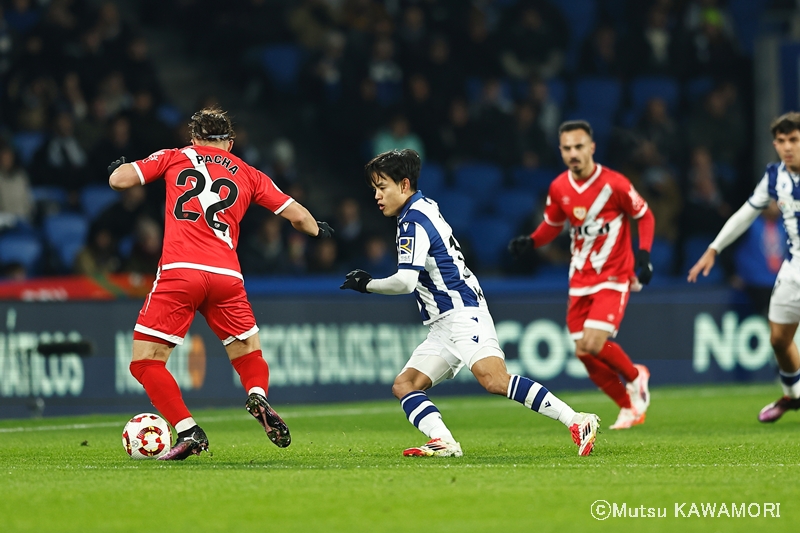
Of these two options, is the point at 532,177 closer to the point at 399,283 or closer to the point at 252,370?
the point at 252,370

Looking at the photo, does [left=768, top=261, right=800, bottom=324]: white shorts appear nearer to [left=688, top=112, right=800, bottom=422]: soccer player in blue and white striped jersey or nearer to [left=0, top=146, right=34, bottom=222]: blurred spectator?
[left=688, top=112, right=800, bottom=422]: soccer player in blue and white striped jersey

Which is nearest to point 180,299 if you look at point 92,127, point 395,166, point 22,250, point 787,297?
point 395,166

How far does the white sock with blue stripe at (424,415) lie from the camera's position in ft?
24.3

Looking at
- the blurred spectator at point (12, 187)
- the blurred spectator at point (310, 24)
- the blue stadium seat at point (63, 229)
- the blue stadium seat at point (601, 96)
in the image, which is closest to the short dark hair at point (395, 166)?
the blue stadium seat at point (63, 229)

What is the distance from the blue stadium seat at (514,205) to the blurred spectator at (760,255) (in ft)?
9.67

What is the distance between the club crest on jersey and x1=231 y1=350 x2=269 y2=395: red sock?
1105 millimetres

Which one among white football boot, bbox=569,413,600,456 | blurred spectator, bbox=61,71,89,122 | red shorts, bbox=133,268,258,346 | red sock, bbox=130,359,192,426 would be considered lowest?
white football boot, bbox=569,413,600,456

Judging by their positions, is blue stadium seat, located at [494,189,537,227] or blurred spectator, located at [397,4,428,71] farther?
blurred spectator, located at [397,4,428,71]

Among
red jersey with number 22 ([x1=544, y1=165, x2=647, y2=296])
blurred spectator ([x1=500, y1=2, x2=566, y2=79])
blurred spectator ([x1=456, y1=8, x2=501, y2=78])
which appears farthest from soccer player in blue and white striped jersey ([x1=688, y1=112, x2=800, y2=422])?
blurred spectator ([x1=456, y1=8, x2=501, y2=78])

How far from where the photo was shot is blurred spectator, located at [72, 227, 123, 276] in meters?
13.9

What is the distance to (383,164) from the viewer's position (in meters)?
7.37

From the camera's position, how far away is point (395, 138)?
16.9m

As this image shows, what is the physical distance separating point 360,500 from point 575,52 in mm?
15445

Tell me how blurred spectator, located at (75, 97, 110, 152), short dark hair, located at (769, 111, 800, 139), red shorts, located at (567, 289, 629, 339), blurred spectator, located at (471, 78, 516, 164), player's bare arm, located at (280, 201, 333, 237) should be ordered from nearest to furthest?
1. player's bare arm, located at (280, 201, 333, 237)
2. short dark hair, located at (769, 111, 800, 139)
3. red shorts, located at (567, 289, 629, 339)
4. blurred spectator, located at (75, 97, 110, 152)
5. blurred spectator, located at (471, 78, 516, 164)
